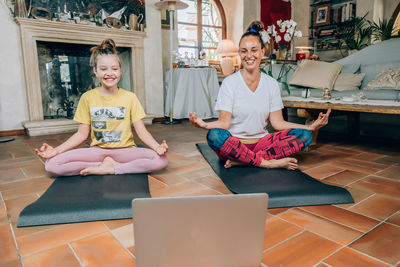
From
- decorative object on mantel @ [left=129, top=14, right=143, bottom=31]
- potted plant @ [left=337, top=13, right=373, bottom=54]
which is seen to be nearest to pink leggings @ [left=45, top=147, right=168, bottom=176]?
decorative object on mantel @ [left=129, top=14, right=143, bottom=31]

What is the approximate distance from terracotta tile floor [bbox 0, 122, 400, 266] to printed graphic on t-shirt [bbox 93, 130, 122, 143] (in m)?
0.30

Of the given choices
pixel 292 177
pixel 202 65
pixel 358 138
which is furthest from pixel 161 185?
pixel 202 65

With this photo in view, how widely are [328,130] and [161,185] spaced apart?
2.33 m

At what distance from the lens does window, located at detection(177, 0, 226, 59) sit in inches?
202

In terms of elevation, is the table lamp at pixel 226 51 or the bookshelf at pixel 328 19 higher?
the bookshelf at pixel 328 19

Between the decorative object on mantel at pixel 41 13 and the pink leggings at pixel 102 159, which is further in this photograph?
the decorative object on mantel at pixel 41 13

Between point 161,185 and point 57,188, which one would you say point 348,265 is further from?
point 57,188

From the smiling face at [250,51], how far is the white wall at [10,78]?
2678 millimetres

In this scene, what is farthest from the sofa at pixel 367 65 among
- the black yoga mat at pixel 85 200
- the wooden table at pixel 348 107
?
the black yoga mat at pixel 85 200

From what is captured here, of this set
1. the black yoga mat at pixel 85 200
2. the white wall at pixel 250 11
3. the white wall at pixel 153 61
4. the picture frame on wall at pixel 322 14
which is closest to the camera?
the black yoga mat at pixel 85 200

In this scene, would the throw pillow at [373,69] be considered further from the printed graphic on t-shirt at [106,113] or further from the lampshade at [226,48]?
the printed graphic on t-shirt at [106,113]

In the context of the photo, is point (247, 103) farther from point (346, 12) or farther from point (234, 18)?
point (346, 12)

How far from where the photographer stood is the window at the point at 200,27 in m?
5.12

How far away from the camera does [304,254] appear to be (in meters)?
0.91
